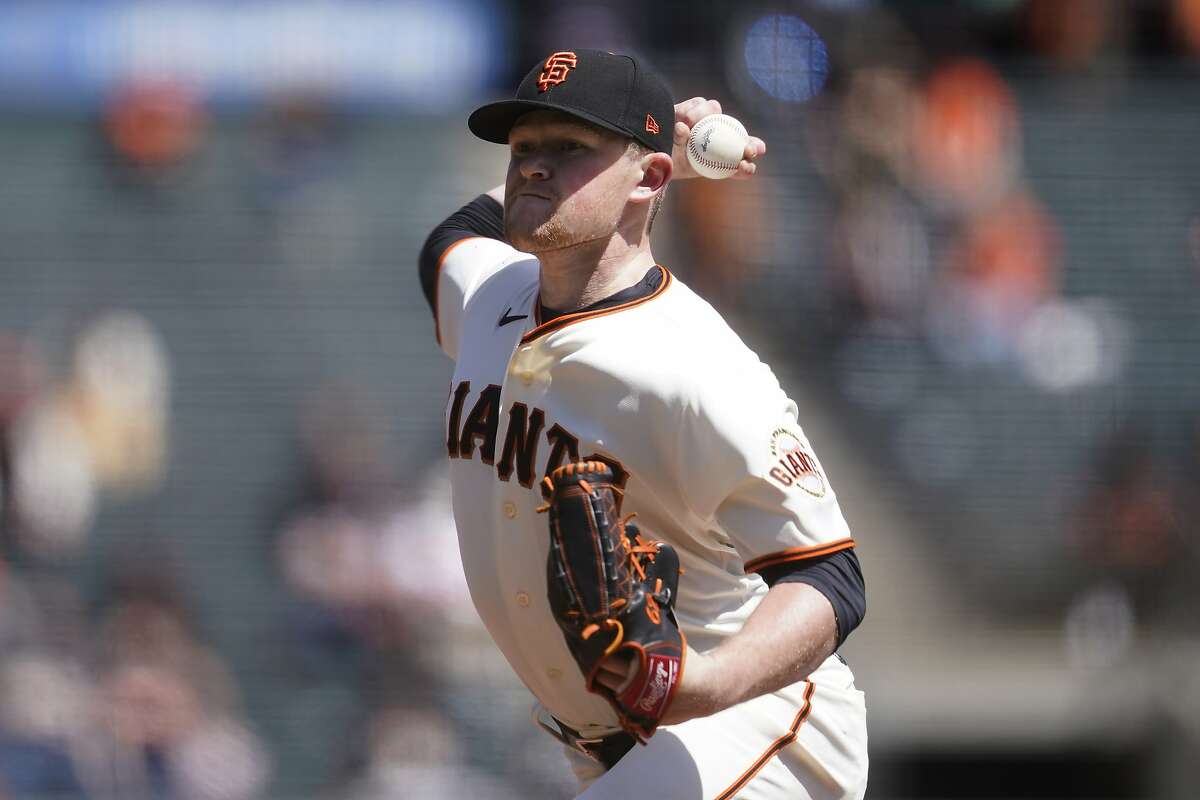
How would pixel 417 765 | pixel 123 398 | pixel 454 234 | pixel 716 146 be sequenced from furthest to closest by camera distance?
pixel 123 398
pixel 417 765
pixel 454 234
pixel 716 146

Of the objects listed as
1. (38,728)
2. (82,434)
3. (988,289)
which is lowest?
(38,728)

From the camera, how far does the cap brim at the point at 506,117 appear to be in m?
3.08

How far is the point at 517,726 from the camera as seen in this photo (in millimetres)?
9133

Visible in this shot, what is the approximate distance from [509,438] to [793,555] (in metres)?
0.64

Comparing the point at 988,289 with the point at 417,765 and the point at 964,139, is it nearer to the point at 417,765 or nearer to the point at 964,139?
the point at 964,139

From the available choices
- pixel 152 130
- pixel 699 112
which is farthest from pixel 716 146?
pixel 152 130

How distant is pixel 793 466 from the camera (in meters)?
2.91

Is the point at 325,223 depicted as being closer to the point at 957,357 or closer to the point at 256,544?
the point at 256,544

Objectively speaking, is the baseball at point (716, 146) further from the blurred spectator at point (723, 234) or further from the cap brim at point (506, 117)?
the blurred spectator at point (723, 234)

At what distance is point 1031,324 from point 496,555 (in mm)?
7629

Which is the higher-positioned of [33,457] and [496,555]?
[496,555]

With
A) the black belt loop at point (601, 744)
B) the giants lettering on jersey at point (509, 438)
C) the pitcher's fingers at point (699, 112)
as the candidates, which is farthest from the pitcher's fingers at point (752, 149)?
the black belt loop at point (601, 744)

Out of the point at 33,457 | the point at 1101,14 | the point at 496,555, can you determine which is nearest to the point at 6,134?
the point at 33,457

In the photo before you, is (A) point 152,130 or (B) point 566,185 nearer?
(B) point 566,185
